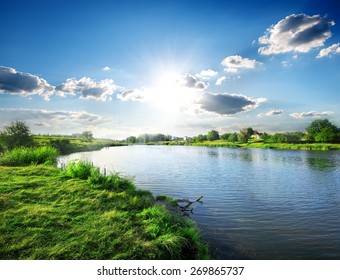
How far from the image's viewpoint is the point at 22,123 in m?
31.1

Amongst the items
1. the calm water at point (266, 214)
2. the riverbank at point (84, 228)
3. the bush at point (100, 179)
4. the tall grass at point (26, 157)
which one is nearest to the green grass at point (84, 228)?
the riverbank at point (84, 228)

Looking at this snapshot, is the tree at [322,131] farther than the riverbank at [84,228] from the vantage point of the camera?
Yes

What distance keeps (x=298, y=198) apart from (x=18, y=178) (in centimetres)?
1779

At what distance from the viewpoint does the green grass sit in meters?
6.05

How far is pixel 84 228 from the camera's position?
23.7 feet

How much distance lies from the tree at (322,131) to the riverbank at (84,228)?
98.1 metres

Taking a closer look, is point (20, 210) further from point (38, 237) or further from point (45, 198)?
point (38, 237)

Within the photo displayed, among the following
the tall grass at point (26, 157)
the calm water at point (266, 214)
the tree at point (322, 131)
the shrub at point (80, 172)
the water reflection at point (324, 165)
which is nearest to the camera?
the calm water at point (266, 214)

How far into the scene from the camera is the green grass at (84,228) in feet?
19.8

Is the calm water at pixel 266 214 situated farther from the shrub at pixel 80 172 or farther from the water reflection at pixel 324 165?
the water reflection at pixel 324 165

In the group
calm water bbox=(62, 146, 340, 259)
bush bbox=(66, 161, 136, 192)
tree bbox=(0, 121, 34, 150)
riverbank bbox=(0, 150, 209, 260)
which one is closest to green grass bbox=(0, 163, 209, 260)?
riverbank bbox=(0, 150, 209, 260)

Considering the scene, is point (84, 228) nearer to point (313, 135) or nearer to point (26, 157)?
point (26, 157)

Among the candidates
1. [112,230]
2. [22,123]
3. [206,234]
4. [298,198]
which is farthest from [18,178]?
[22,123]
